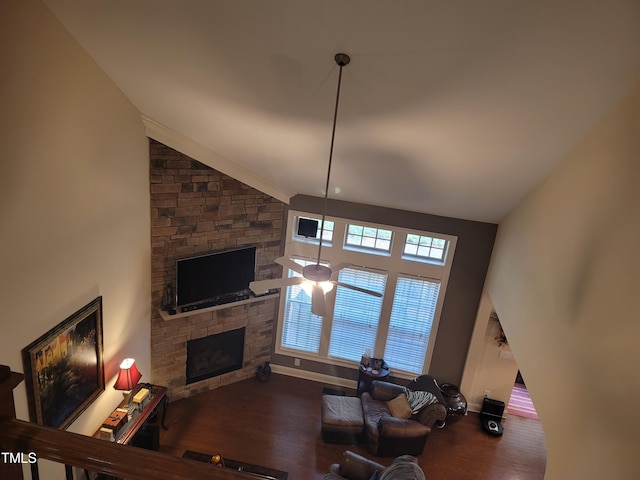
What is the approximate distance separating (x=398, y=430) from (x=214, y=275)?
3.24 m

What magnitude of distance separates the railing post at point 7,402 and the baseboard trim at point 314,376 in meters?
6.04

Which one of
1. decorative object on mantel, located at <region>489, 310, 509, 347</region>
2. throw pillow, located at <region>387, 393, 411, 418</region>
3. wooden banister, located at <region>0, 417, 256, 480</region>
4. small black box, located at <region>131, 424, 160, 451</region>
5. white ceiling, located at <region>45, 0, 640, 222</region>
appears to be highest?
white ceiling, located at <region>45, 0, 640, 222</region>

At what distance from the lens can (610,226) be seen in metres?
2.92

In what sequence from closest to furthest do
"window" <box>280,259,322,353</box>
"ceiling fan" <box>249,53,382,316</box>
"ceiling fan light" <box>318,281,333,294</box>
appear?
"ceiling fan" <box>249,53,382,316</box> < "ceiling fan light" <box>318,281,333,294</box> < "window" <box>280,259,322,353</box>

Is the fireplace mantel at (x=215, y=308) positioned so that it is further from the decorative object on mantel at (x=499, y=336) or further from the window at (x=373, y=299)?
the decorative object on mantel at (x=499, y=336)

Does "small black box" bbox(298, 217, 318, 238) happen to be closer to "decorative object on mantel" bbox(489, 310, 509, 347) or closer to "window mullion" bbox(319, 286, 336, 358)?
"window mullion" bbox(319, 286, 336, 358)

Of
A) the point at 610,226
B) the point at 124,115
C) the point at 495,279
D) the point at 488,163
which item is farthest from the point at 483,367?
the point at 124,115

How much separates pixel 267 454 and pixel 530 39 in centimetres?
546

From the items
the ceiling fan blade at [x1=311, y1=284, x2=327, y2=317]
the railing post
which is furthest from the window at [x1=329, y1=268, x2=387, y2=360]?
the railing post

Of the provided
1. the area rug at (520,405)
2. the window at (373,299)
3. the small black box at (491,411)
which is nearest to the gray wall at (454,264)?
the window at (373,299)

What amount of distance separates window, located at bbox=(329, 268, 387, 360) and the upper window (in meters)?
0.57

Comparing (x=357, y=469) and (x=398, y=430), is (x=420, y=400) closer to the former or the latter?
(x=398, y=430)

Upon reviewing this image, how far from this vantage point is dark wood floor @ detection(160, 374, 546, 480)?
5602mm

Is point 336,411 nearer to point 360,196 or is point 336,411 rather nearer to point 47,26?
point 360,196
